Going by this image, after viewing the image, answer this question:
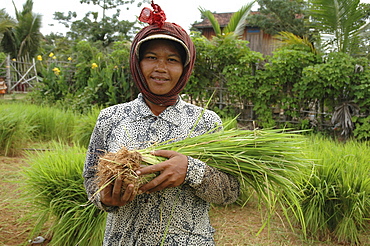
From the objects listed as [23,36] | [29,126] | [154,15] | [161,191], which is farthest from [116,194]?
[23,36]

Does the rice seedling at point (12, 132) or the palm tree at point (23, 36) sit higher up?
the palm tree at point (23, 36)

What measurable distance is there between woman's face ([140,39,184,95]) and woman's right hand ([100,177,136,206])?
441mm

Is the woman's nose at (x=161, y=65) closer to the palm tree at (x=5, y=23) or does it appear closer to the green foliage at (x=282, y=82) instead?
the green foliage at (x=282, y=82)

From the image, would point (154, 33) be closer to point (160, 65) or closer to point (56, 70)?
point (160, 65)

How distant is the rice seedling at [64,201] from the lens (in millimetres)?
2496

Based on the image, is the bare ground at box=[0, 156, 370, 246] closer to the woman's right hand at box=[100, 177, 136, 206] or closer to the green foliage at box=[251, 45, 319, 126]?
the woman's right hand at box=[100, 177, 136, 206]

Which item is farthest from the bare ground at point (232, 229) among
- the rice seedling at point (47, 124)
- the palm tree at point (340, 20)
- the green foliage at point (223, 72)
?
the palm tree at point (340, 20)

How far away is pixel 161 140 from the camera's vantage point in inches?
53.6

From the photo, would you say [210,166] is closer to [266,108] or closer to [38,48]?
[266,108]

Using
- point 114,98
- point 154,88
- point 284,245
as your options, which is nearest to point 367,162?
point 284,245

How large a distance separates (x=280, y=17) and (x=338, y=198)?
13.7 meters

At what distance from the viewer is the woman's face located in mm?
1343

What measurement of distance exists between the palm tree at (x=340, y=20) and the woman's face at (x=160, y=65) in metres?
5.63

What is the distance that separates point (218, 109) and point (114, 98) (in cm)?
214
